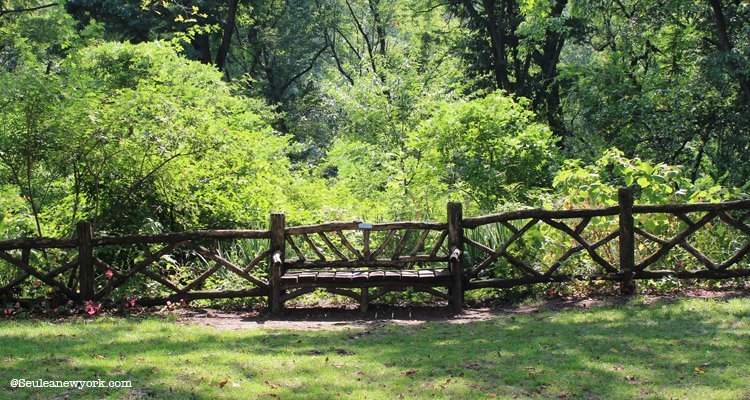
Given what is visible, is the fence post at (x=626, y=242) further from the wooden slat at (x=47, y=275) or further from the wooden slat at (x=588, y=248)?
the wooden slat at (x=47, y=275)

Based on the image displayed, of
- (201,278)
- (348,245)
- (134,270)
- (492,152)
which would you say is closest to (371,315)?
(348,245)

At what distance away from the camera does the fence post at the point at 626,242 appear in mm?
10312

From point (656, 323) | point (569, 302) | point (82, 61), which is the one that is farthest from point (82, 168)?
point (656, 323)

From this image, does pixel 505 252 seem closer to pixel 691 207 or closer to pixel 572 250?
pixel 572 250

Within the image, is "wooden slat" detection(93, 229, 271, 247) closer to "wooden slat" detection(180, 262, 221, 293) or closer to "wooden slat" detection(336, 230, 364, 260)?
"wooden slat" detection(180, 262, 221, 293)

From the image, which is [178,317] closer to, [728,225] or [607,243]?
[607,243]

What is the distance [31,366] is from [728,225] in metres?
9.41

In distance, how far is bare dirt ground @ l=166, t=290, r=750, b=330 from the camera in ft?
32.0

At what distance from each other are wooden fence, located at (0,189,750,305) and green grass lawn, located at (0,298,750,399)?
41.3 inches

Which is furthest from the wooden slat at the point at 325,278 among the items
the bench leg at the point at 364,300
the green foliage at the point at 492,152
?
the green foliage at the point at 492,152

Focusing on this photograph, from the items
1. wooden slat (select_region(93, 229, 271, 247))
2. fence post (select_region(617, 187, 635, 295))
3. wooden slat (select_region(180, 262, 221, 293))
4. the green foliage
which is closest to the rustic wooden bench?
wooden slat (select_region(93, 229, 271, 247))

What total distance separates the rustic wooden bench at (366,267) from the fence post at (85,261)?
2.53 meters

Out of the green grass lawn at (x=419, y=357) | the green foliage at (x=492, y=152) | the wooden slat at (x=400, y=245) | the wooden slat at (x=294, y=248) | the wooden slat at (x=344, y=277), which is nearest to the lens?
the green grass lawn at (x=419, y=357)

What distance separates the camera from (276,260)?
10.3m
